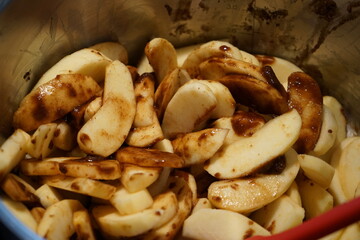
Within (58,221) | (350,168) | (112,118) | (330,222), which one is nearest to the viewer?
(330,222)

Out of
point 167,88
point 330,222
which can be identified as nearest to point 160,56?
point 167,88

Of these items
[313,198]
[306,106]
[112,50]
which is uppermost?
[112,50]

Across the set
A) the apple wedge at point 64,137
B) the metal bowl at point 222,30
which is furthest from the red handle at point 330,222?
the metal bowl at point 222,30

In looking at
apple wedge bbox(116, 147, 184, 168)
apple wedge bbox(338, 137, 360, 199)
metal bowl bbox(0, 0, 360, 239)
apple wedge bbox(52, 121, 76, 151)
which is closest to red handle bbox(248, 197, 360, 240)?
apple wedge bbox(116, 147, 184, 168)

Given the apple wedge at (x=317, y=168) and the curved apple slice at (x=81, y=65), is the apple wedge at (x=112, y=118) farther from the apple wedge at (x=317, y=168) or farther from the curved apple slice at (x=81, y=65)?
the apple wedge at (x=317, y=168)

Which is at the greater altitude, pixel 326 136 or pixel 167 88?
pixel 167 88

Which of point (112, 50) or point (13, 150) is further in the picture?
point (112, 50)

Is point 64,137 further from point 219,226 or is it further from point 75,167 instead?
point 219,226

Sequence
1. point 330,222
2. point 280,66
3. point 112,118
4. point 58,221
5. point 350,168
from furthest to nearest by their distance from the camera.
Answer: point 280,66 < point 350,168 < point 112,118 < point 58,221 < point 330,222
